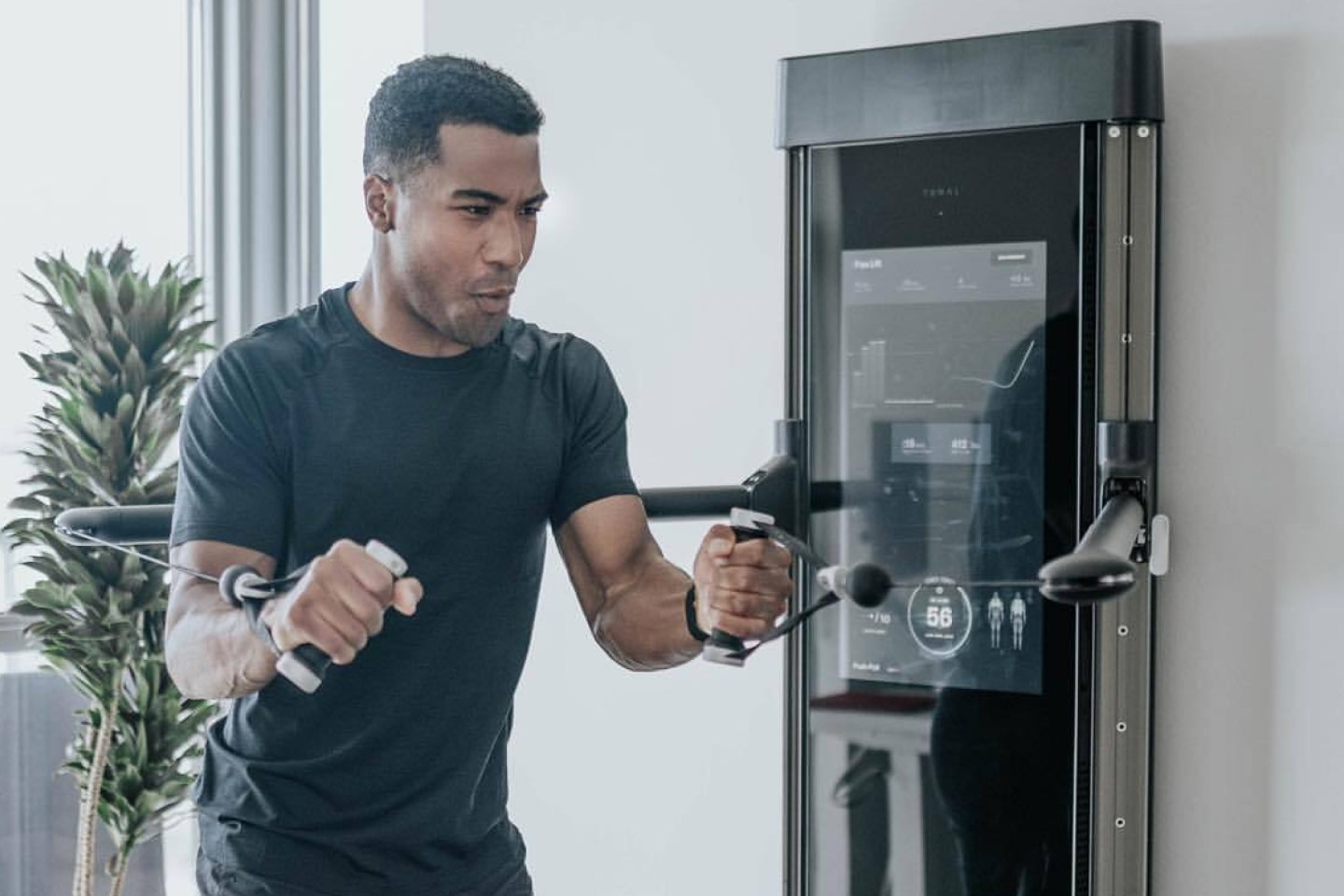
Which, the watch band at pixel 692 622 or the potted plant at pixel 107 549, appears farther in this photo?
the potted plant at pixel 107 549

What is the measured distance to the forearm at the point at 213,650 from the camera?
1.34 metres

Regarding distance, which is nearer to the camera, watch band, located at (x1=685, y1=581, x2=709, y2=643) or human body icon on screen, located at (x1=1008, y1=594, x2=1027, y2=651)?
watch band, located at (x1=685, y1=581, x2=709, y2=643)

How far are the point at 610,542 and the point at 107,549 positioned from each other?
1235mm

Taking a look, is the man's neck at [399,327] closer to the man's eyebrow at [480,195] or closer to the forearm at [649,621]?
the man's eyebrow at [480,195]

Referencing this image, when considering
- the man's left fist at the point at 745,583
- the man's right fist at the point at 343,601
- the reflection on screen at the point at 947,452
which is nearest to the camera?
the man's right fist at the point at 343,601

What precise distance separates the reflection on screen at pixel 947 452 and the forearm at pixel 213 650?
0.91 meters

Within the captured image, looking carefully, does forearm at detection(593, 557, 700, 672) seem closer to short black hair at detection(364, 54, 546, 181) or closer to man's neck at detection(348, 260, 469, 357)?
man's neck at detection(348, 260, 469, 357)

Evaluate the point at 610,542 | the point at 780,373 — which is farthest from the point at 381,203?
the point at 780,373

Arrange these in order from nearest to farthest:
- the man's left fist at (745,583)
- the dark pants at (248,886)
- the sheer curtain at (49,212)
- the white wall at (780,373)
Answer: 1. the man's left fist at (745,583)
2. the dark pants at (248,886)
3. the white wall at (780,373)
4. the sheer curtain at (49,212)

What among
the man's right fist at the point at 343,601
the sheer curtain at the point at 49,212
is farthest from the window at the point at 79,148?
the man's right fist at the point at 343,601

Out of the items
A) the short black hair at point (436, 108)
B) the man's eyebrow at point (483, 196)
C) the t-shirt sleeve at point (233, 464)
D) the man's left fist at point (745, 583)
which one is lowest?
the man's left fist at point (745, 583)

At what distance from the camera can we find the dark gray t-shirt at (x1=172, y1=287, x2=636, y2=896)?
1490 millimetres

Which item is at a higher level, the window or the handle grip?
the window

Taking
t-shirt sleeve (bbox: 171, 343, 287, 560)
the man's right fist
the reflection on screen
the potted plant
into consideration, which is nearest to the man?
t-shirt sleeve (bbox: 171, 343, 287, 560)
